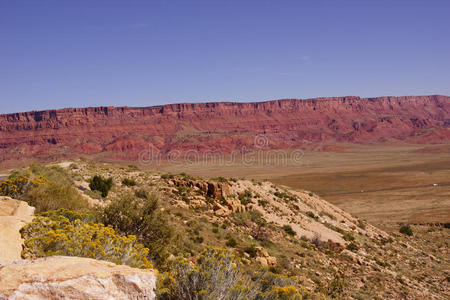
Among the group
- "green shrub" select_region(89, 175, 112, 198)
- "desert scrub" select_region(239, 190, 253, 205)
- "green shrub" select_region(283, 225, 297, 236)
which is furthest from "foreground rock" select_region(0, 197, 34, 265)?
"desert scrub" select_region(239, 190, 253, 205)

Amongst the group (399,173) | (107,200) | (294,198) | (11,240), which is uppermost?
(11,240)

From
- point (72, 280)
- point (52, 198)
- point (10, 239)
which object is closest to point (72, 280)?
point (72, 280)

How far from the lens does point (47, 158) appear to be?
11269 cm

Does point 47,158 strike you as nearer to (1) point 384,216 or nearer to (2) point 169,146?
(2) point 169,146

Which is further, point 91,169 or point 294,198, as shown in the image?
point 294,198

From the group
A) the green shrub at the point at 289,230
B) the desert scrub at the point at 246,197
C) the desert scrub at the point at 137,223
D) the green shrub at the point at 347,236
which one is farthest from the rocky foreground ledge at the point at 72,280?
the green shrub at the point at 347,236

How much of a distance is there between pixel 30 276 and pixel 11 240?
2232 mm

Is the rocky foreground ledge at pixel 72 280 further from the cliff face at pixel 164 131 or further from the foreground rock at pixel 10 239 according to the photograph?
the cliff face at pixel 164 131

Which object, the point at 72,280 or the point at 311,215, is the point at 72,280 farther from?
the point at 311,215

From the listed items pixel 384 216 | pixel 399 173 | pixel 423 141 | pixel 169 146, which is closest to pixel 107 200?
pixel 384 216

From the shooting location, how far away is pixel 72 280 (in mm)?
3572

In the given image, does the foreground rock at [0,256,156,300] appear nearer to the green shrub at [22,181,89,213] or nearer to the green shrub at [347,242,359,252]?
the green shrub at [22,181,89,213]

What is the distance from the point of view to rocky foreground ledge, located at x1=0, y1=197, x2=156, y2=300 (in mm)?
3418

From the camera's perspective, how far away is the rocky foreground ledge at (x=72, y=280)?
3418 mm
